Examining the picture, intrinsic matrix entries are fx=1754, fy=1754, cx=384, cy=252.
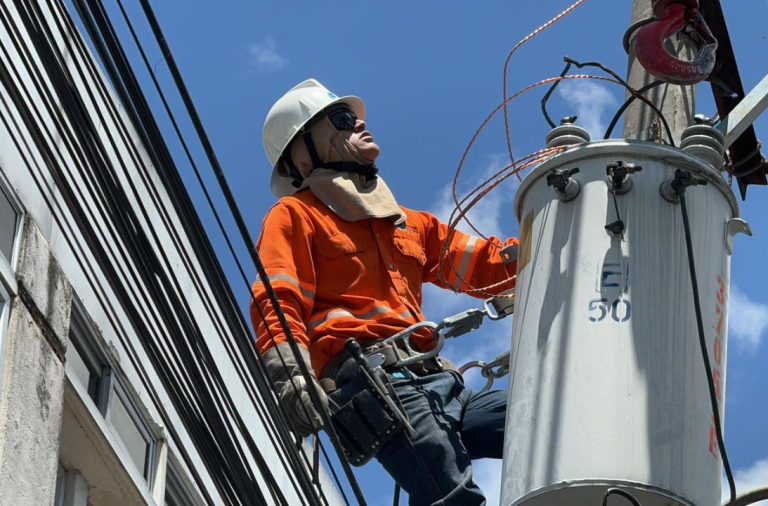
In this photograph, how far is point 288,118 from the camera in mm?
7957

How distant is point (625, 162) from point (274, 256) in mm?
2085

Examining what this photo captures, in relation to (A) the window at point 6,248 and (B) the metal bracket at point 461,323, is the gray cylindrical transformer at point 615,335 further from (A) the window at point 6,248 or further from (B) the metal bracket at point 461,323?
(A) the window at point 6,248

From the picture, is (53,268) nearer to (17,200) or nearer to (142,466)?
(17,200)

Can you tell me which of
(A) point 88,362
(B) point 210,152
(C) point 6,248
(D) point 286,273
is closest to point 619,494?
(B) point 210,152

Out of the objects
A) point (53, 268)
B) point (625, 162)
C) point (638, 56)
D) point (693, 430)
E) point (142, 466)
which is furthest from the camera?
point (142, 466)

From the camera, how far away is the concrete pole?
5.80 m

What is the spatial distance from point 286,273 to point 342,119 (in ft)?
3.85

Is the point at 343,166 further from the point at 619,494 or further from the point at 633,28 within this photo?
the point at 619,494

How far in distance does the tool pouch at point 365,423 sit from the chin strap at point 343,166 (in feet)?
4.30

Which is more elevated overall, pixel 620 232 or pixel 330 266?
pixel 330 266

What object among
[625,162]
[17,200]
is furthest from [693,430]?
[17,200]

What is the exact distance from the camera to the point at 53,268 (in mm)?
7691

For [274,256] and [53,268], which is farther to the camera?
[53,268]

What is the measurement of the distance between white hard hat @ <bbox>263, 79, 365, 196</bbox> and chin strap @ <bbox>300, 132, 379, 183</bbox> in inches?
3.1
